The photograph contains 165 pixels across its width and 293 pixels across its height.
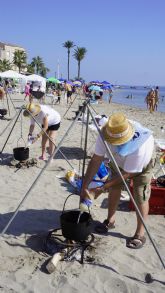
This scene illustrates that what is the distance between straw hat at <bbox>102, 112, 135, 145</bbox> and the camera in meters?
3.45

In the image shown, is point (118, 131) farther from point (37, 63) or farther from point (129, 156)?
point (37, 63)

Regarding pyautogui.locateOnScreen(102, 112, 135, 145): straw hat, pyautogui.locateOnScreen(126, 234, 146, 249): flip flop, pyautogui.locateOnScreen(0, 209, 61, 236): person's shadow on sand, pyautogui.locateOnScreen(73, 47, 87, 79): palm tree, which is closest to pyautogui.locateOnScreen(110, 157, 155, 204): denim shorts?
pyautogui.locateOnScreen(126, 234, 146, 249): flip flop

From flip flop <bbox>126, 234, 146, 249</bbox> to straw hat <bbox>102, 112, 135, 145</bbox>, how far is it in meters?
1.27

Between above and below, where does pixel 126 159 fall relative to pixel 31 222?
above

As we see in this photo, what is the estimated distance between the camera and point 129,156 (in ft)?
11.7

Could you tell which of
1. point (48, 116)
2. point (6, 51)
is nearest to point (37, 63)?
point (6, 51)

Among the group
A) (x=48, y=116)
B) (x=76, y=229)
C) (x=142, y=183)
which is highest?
(x=48, y=116)

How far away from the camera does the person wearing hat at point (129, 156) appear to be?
11.4 ft

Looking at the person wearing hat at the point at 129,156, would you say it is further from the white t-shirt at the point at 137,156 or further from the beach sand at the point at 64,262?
the beach sand at the point at 64,262

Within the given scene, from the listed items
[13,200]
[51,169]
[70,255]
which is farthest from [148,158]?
[51,169]

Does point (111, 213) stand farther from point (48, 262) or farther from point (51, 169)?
point (51, 169)

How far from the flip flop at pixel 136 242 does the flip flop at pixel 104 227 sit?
1.30ft

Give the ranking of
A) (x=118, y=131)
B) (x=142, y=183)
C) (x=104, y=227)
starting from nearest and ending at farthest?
1. (x=118, y=131)
2. (x=142, y=183)
3. (x=104, y=227)

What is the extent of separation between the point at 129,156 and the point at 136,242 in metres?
1.11
